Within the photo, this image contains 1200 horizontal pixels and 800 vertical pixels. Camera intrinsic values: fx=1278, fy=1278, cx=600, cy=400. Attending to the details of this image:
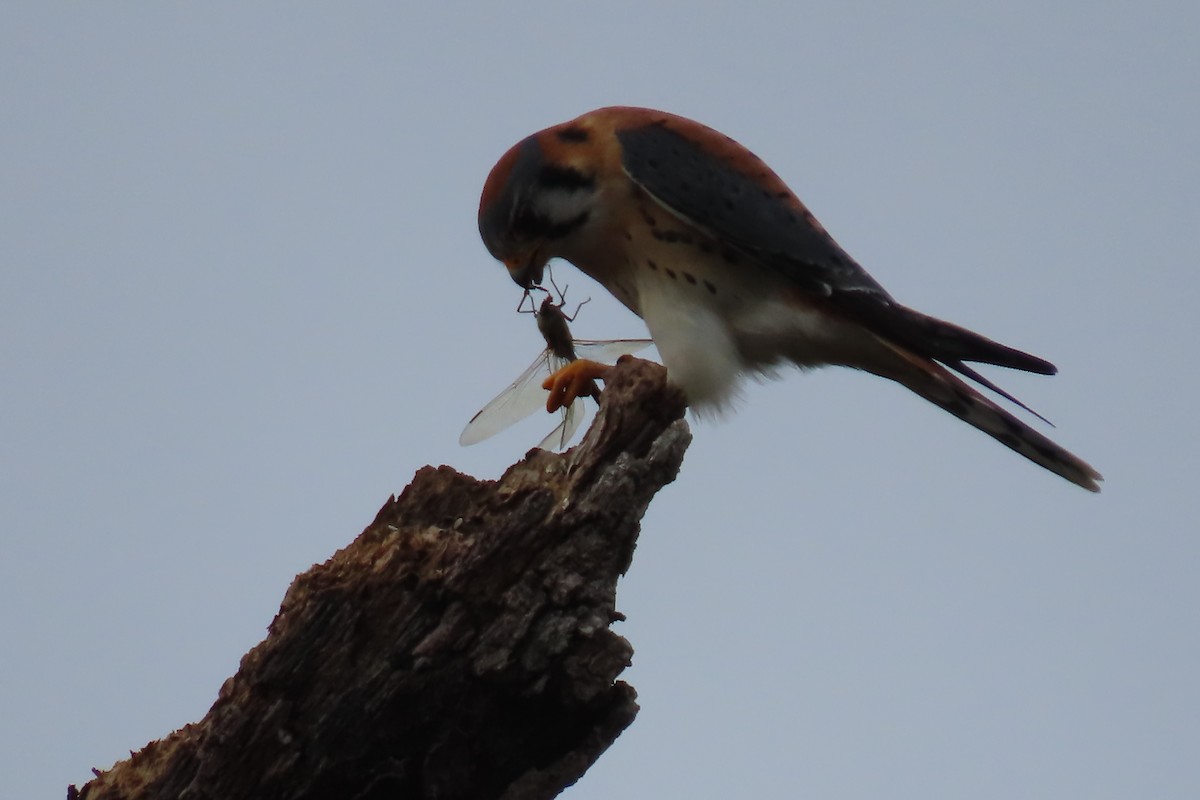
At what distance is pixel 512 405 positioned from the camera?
186 inches

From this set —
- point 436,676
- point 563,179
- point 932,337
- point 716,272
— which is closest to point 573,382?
point 716,272

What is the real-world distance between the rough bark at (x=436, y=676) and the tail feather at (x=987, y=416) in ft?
6.10

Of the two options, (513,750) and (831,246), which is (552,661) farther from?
(831,246)

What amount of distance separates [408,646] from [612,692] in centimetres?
48

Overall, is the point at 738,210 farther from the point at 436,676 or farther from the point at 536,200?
the point at 436,676

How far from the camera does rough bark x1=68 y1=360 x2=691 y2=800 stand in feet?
9.25

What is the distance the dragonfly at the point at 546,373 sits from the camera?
466 centimetres

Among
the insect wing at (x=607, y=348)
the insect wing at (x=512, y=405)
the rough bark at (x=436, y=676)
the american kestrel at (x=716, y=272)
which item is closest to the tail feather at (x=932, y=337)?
the american kestrel at (x=716, y=272)

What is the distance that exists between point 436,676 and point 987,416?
245cm

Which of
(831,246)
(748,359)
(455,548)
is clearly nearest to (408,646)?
(455,548)

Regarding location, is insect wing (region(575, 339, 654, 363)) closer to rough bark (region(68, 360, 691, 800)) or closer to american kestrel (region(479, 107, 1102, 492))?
american kestrel (region(479, 107, 1102, 492))

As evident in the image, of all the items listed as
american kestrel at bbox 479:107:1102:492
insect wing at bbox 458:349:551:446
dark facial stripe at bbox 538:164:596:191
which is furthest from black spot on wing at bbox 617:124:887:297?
insect wing at bbox 458:349:551:446

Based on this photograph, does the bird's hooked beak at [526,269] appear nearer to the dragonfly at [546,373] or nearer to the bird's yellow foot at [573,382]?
the dragonfly at [546,373]

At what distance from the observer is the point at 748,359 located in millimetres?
4609
